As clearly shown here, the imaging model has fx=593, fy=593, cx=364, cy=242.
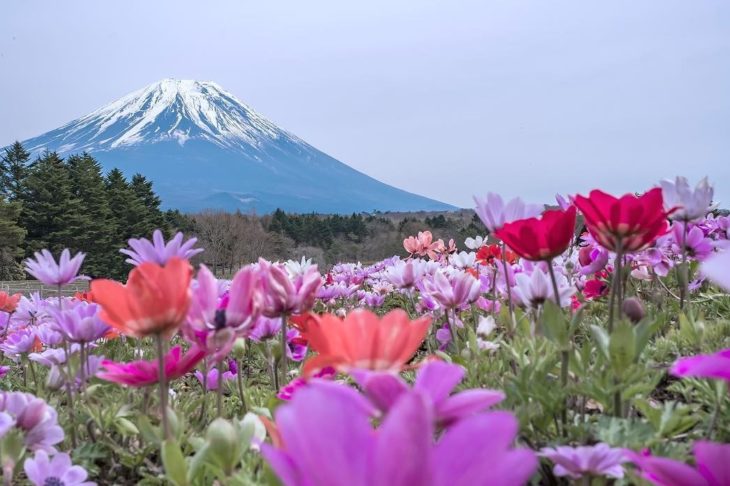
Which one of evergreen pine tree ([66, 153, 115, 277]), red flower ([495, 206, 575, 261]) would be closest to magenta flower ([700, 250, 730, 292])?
red flower ([495, 206, 575, 261])

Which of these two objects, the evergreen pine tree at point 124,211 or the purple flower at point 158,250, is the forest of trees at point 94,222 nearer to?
the evergreen pine tree at point 124,211

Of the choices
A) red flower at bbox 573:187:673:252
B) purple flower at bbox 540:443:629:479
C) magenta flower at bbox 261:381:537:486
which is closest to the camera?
magenta flower at bbox 261:381:537:486

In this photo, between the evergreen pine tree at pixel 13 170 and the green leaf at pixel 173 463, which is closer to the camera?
the green leaf at pixel 173 463

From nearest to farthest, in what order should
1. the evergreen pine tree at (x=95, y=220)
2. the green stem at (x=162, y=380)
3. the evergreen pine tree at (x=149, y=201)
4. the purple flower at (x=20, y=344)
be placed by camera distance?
1. the green stem at (x=162, y=380)
2. the purple flower at (x=20, y=344)
3. the evergreen pine tree at (x=95, y=220)
4. the evergreen pine tree at (x=149, y=201)

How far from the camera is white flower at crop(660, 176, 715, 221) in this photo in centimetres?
158

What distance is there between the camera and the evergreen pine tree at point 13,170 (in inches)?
1976

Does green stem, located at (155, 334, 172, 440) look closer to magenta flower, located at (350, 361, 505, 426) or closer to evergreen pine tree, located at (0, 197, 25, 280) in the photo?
magenta flower, located at (350, 361, 505, 426)

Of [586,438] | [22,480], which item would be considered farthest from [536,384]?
[22,480]

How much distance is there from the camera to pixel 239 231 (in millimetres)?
65250

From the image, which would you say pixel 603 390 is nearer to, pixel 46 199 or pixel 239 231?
pixel 46 199

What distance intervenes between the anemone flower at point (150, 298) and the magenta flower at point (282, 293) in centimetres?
39

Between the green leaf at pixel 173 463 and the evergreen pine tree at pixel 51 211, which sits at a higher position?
the evergreen pine tree at pixel 51 211

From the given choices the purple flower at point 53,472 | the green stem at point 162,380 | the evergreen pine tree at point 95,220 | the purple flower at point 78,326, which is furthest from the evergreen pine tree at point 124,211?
the green stem at point 162,380

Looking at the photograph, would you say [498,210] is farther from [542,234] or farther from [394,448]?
[394,448]
